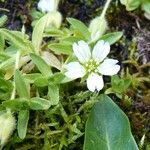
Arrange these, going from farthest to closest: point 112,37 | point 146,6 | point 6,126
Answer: point 146,6 < point 112,37 < point 6,126

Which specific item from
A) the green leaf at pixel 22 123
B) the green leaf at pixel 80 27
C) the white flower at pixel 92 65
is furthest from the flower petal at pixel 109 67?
the green leaf at pixel 22 123

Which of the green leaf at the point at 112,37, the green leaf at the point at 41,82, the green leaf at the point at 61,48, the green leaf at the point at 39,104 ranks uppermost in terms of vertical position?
the green leaf at the point at 112,37

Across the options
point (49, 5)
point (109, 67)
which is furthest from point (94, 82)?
point (49, 5)

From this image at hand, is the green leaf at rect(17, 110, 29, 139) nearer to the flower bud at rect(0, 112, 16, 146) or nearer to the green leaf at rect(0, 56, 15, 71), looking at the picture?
the flower bud at rect(0, 112, 16, 146)

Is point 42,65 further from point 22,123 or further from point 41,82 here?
point 22,123

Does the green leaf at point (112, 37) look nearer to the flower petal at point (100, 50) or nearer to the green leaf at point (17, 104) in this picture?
the flower petal at point (100, 50)

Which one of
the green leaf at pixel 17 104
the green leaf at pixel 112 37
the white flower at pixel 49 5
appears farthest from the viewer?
the white flower at pixel 49 5

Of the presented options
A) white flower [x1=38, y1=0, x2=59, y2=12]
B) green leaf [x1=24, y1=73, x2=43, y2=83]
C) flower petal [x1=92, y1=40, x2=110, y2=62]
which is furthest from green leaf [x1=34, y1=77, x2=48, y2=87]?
white flower [x1=38, y1=0, x2=59, y2=12]
